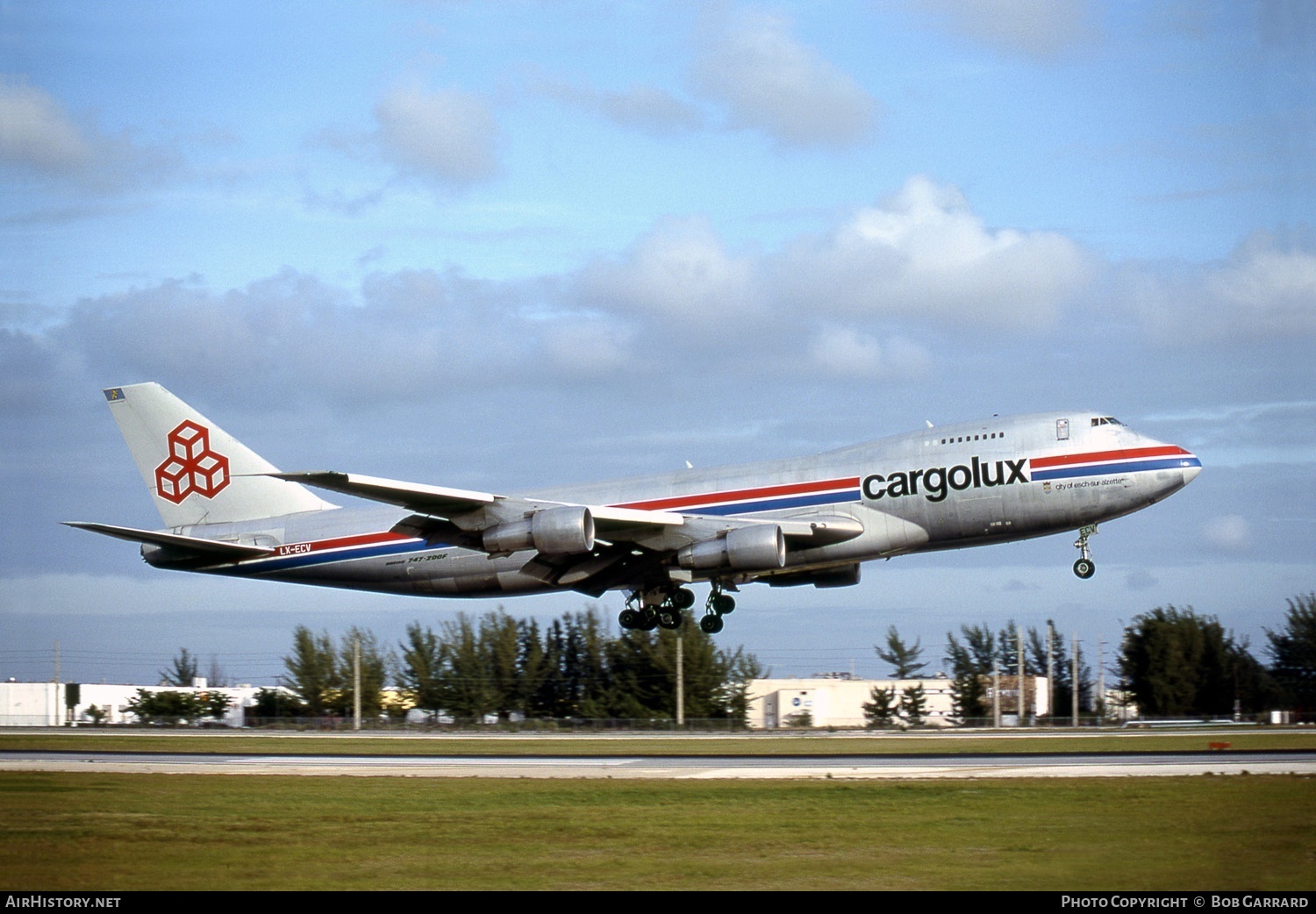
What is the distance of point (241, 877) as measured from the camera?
18812mm

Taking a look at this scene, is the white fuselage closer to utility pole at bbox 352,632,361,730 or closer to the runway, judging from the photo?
the runway

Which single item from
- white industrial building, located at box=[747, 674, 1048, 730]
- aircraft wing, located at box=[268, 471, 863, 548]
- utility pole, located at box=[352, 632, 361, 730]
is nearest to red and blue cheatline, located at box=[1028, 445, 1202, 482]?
aircraft wing, located at box=[268, 471, 863, 548]

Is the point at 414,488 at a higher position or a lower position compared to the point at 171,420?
lower

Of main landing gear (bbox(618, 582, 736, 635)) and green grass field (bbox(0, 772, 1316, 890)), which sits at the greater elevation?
main landing gear (bbox(618, 582, 736, 635))

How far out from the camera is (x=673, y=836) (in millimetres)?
22531

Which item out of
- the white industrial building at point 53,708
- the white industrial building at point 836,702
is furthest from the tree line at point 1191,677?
the white industrial building at point 53,708

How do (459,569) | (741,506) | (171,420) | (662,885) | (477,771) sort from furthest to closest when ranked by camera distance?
(171,420)
(459,569)
(741,506)
(477,771)
(662,885)

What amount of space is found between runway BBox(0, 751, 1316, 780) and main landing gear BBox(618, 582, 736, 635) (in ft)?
16.9

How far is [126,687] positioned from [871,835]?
97.4m

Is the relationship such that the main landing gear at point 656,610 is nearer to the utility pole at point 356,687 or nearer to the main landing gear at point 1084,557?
the main landing gear at point 1084,557

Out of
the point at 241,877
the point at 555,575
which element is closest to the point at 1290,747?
the point at 555,575

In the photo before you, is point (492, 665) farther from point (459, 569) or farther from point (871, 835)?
point (871, 835)

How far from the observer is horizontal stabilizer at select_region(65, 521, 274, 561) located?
152 feet

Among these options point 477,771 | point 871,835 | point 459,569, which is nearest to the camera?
point 871,835
